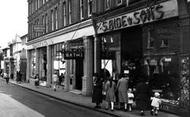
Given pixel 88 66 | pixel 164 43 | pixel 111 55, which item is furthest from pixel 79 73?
pixel 164 43

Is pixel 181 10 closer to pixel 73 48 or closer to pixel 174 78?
pixel 174 78

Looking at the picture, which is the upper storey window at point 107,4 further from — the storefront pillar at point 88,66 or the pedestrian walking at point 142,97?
the pedestrian walking at point 142,97

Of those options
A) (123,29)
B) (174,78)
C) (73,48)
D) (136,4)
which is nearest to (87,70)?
(73,48)

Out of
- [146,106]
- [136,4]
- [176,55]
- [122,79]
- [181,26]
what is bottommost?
[146,106]

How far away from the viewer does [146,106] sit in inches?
622

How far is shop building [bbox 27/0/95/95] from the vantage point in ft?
89.7

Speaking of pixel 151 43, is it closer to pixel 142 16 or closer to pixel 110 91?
pixel 142 16

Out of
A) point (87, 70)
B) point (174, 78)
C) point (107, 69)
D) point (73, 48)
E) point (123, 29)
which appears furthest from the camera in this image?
point (73, 48)

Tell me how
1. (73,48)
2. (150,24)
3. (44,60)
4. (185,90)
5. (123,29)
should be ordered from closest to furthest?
(185,90), (150,24), (123,29), (73,48), (44,60)

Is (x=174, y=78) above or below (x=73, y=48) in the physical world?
below

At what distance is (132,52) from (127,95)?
4.32m

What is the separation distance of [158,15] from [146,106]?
4.58 metres

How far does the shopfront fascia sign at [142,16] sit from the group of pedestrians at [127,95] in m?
3.21

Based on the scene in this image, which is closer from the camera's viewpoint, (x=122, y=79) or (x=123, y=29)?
(x=122, y=79)
